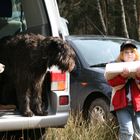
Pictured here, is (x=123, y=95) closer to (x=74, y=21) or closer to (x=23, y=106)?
(x=23, y=106)

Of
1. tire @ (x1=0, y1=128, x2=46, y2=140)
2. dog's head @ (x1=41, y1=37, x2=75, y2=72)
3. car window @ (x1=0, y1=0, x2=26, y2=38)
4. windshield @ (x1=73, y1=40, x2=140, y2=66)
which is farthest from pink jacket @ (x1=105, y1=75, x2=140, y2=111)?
windshield @ (x1=73, y1=40, x2=140, y2=66)

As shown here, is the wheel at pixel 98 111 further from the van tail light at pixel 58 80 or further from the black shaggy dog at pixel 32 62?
the black shaggy dog at pixel 32 62

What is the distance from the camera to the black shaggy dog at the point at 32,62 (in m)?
6.81

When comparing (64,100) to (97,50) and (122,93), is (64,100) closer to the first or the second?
(122,93)

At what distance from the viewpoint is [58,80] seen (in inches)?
281

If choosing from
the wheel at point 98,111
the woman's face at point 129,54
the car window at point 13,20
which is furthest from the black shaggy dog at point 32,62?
the wheel at point 98,111

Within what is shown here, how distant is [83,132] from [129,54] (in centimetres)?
131

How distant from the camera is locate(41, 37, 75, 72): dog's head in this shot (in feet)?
22.2

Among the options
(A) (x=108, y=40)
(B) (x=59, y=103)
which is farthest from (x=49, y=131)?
(A) (x=108, y=40)

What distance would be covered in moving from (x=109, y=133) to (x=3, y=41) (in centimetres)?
188

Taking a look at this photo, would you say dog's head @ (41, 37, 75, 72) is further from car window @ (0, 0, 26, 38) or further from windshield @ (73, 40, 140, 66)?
windshield @ (73, 40, 140, 66)

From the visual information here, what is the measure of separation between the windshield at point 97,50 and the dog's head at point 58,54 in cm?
283

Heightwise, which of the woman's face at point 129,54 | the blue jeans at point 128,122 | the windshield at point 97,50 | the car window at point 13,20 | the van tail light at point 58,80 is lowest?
the blue jeans at point 128,122

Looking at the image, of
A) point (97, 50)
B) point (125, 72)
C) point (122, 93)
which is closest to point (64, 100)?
point (122, 93)
